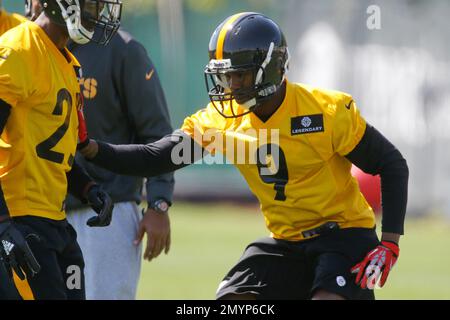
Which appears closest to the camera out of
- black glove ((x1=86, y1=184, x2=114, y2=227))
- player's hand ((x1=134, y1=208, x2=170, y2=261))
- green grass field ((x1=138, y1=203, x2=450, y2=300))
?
black glove ((x1=86, y1=184, x2=114, y2=227))

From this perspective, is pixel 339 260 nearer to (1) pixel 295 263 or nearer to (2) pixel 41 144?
(1) pixel 295 263

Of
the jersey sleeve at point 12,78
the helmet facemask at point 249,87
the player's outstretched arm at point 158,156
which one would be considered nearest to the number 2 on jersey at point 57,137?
the jersey sleeve at point 12,78

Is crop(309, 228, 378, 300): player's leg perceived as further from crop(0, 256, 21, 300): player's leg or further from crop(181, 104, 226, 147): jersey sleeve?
crop(0, 256, 21, 300): player's leg

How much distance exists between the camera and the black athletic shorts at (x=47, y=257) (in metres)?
4.88

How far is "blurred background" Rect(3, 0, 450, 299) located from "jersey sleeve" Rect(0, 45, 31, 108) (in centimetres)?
880

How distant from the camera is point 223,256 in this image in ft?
43.9

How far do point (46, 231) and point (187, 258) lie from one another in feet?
28.0

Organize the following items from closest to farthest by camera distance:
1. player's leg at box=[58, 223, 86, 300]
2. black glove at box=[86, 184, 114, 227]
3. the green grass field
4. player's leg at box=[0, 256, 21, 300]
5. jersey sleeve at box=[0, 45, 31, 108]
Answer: jersey sleeve at box=[0, 45, 31, 108]
player's leg at box=[0, 256, 21, 300]
player's leg at box=[58, 223, 86, 300]
black glove at box=[86, 184, 114, 227]
the green grass field

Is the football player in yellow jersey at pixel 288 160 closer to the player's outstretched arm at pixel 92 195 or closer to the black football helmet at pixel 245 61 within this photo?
the black football helmet at pixel 245 61

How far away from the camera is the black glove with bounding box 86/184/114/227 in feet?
17.6

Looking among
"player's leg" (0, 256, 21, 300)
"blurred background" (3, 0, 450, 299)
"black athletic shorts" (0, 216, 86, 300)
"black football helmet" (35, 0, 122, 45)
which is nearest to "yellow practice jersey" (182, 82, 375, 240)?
"black football helmet" (35, 0, 122, 45)

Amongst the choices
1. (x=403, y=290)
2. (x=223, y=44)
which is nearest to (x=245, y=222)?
(x=403, y=290)

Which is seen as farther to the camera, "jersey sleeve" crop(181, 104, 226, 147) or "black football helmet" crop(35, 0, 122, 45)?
"jersey sleeve" crop(181, 104, 226, 147)

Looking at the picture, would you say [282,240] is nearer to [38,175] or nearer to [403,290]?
[38,175]
